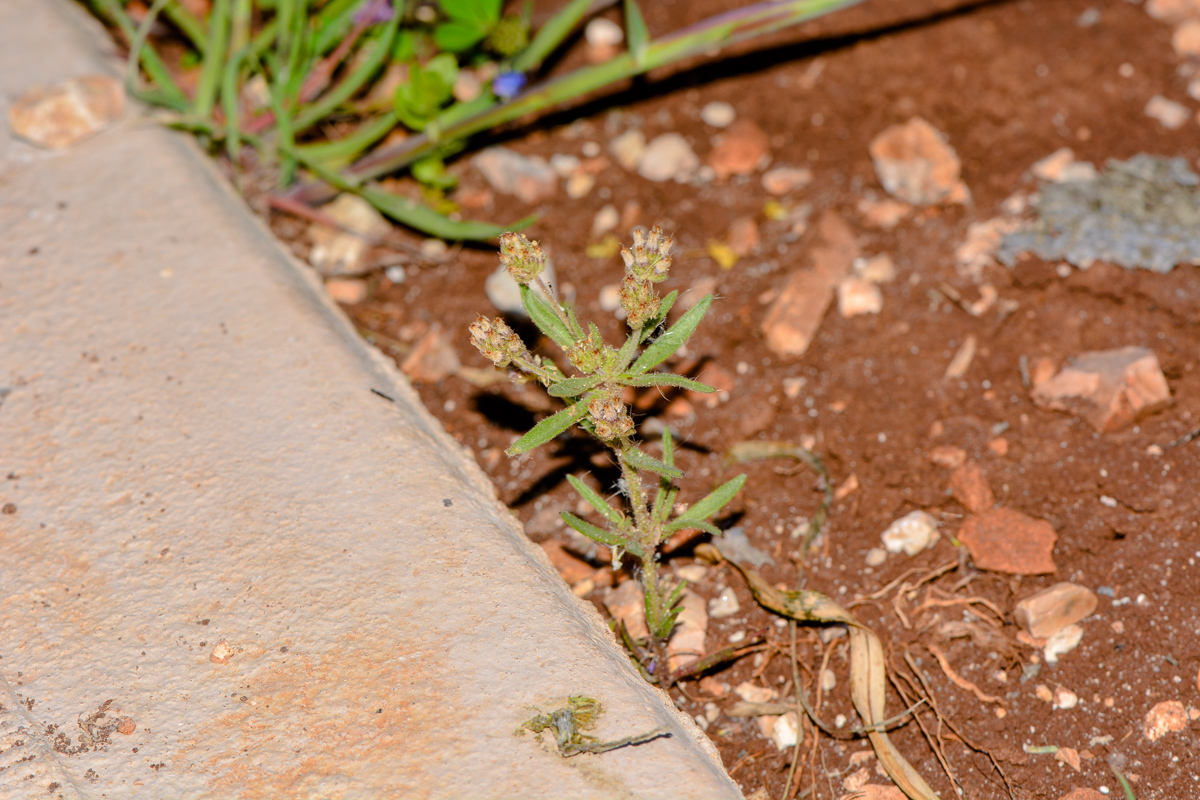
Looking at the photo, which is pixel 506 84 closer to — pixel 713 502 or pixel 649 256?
pixel 649 256

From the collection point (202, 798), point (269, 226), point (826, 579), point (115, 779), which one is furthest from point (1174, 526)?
point (269, 226)

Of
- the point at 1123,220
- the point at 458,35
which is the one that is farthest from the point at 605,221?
the point at 1123,220

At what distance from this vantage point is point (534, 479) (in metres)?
1.90

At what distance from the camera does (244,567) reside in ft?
4.97

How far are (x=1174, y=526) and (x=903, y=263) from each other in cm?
74

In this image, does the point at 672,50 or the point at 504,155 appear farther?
the point at 504,155

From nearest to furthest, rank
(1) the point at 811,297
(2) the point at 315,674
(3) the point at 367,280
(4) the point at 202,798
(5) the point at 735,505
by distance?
(4) the point at 202,798 < (2) the point at 315,674 < (5) the point at 735,505 < (1) the point at 811,297 < (3) the point at 367,280

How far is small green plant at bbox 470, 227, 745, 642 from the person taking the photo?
1394 millimetres

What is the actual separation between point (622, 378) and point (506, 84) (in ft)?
3.46

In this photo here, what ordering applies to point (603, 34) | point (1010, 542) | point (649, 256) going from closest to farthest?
point (649, 256) → point (1010, 542) → point (603, 34)

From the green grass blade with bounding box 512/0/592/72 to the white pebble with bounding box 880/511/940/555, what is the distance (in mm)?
1347

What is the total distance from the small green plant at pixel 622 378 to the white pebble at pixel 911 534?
0.40 meters

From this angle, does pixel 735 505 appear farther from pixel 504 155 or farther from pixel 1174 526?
pixel 504 155

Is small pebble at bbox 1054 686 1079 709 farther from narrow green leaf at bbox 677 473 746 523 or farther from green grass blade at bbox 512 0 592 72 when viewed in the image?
green grass blade at bbox 512 0 592 72
